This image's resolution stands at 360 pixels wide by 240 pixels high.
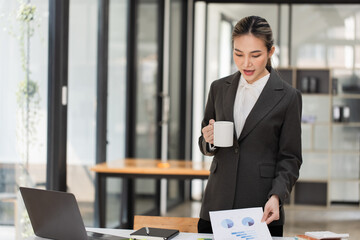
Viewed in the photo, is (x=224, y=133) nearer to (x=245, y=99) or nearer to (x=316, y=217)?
(x=245, y=99)

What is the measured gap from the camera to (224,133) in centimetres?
212

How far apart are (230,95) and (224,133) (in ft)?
0.81

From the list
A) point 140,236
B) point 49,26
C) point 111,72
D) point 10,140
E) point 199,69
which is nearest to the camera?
point 140,236

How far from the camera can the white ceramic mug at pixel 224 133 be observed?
6.96 ft

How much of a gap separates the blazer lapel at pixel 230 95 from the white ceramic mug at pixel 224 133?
15 cm

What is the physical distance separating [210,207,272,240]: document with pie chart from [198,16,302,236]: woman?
0.15 m

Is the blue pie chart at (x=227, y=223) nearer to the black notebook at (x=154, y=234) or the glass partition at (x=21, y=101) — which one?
the black notebook at (x=154, y=234)

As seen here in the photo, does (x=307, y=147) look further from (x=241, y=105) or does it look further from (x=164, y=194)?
(x=241, y=105)

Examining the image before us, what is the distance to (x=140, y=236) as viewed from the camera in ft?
6.99

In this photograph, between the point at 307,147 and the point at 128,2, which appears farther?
the point at 307,147

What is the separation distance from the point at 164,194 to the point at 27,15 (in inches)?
131

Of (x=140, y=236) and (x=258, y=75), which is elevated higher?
(x=258, y=75)

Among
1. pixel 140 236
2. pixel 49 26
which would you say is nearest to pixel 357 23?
pixel 49 26

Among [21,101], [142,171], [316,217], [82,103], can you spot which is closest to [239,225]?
[21,101]
